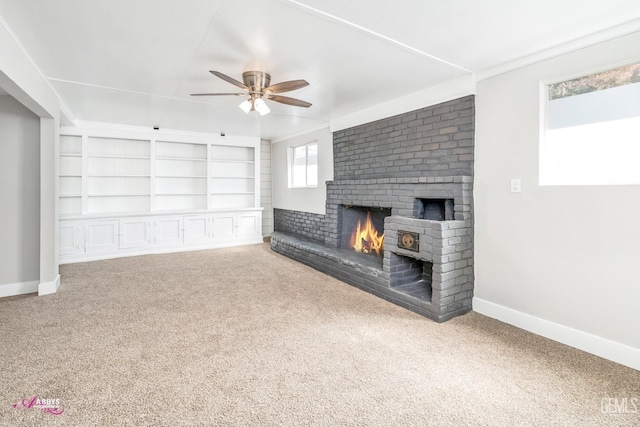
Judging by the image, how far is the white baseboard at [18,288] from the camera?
3.40 meters

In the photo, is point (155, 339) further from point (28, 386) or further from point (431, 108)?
point (431, 108)

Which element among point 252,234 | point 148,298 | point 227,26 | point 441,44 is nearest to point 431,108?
point 441,44

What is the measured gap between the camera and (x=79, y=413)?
1604 millimetres

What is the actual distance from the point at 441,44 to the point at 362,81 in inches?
37.9

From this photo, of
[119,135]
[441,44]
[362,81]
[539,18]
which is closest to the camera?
[539,18]

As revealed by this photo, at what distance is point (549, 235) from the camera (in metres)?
2.48

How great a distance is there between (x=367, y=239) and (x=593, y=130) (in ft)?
9.14

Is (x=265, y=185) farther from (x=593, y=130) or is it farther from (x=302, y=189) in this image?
(x=593, y=130)

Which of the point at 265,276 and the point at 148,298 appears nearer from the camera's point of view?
the point at 148,298

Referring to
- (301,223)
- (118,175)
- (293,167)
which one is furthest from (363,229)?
(118,175)

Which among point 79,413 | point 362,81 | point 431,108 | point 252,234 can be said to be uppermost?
point 362,81

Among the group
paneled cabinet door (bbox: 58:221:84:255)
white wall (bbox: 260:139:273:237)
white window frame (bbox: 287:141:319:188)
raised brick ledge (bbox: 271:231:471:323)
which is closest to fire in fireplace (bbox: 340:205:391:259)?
raised brick ledge (bbox: 271:231:471:323)

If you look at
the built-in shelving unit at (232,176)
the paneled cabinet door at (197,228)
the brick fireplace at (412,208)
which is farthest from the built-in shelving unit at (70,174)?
the brick fireplace at (412,208)

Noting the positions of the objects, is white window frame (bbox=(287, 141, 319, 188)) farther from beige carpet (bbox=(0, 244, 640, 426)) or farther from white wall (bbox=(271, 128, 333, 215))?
beige carpet (bbox=(0, 244, 640, 426))
